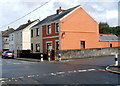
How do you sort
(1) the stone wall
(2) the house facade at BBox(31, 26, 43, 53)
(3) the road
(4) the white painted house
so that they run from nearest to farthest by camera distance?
(3) the road, (1) the stone wall, (2) the house facade at BBox(31, 26, 43, 53), (4) the white painted house

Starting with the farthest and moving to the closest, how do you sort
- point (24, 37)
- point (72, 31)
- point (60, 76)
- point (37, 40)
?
point (24, 37) → point (37, 40) → point (72, 31) → point (60, 76)

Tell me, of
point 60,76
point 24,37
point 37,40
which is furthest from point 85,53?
point 24,37

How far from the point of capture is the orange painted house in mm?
32406

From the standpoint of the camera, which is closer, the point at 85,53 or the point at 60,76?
the point at 60,76

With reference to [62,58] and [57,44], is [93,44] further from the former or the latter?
[62,58]

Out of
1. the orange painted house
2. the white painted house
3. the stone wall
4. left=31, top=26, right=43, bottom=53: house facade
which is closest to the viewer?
the stone wall

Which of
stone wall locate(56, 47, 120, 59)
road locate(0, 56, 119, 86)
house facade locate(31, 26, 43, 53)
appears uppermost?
house facade locate(31, 26, 43, 53)

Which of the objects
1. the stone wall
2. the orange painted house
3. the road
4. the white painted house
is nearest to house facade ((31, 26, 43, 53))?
the orange painted house

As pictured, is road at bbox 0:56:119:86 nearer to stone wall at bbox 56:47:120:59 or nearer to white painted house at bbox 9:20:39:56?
stone wall at bbox 56:47:120:59

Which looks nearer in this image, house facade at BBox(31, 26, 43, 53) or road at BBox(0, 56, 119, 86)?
road at BBox(0, 56, 119, 86)

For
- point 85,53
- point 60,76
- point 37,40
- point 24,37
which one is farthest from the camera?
point 24,37

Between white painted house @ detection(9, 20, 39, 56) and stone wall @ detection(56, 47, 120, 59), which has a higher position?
white painted house @ detection(9, 20, 39, 56)

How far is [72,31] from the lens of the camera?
109 feet

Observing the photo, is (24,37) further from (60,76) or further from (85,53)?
(60,76)
